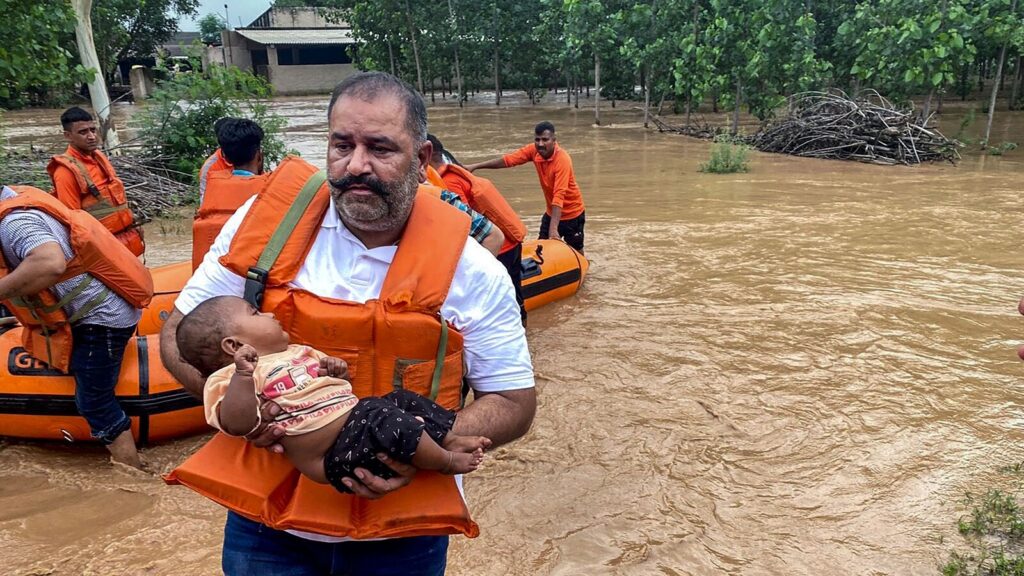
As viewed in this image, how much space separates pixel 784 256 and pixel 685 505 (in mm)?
5168

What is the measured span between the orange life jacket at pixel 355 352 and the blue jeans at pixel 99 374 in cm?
233

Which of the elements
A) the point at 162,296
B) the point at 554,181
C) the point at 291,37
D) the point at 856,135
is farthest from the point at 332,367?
the point at 291,37

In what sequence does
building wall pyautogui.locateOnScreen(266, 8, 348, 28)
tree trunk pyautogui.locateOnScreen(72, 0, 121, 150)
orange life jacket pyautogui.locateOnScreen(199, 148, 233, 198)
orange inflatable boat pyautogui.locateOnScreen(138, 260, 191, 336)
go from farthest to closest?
building wall pyautogui.locateOnScreen(266, 8, 348, 28), tree trunk pyautogui.locateOnScreen(72, 0, 121, 150), orange inflatable boat pyautogui.locateOnScreen(138, 260, 191, 336), orange life jacket pyautogui.locateOnScreen(199, 148, 233, 198)

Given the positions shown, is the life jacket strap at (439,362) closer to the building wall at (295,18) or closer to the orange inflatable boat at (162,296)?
the orange inflatable boat at (162,296)

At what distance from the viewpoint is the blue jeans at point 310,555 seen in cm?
175

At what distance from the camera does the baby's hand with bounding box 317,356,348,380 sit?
165 centimetres

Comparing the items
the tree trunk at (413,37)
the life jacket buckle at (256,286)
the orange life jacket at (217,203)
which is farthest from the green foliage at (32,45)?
the tree trunk at (413,37)

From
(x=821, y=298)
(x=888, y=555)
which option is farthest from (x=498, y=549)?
(x=821, y=298)

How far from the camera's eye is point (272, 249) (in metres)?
1.75

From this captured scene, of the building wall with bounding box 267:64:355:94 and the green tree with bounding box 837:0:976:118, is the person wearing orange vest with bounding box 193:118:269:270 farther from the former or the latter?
the building wall with bounding box 267:64:355:94

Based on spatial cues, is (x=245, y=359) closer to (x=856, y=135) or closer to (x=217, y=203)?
(x=217, y=203)

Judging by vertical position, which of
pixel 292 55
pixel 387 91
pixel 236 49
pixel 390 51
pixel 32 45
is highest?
pixel 236 49

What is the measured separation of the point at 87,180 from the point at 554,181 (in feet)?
12.6

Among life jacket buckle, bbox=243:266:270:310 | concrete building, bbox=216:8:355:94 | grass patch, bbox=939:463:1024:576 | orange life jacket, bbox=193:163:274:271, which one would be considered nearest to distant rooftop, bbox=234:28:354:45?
concrete building, bbox=216:8:355:94
